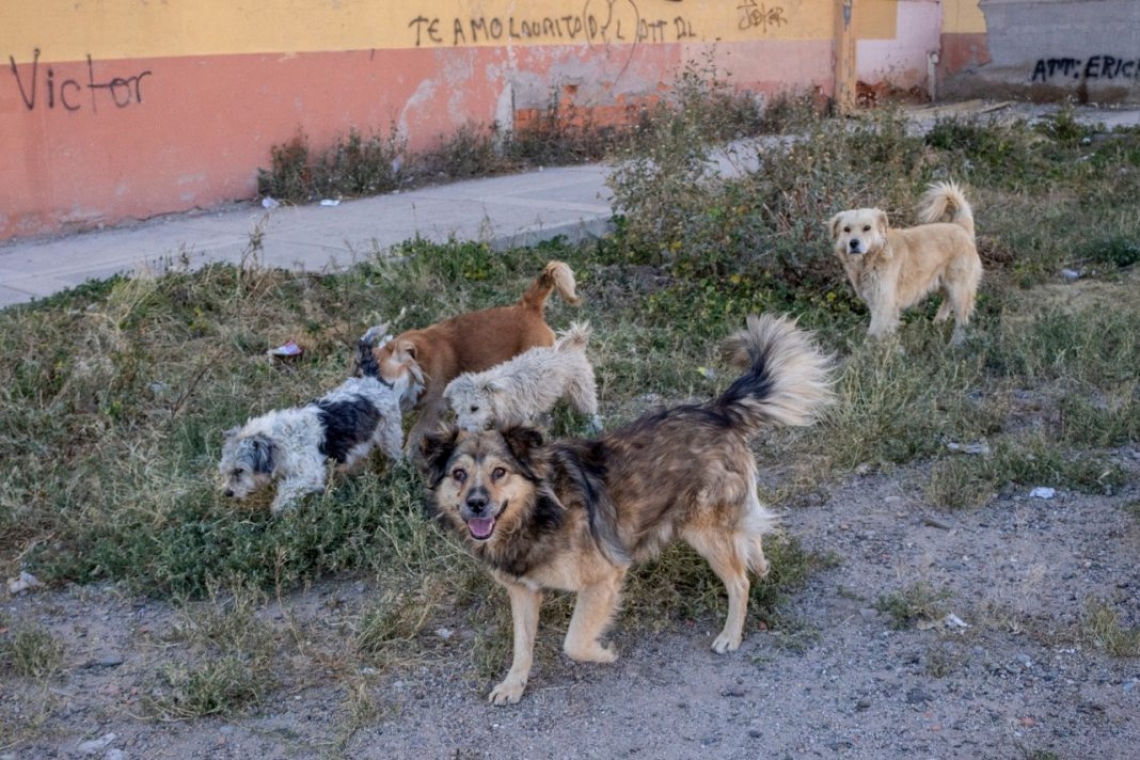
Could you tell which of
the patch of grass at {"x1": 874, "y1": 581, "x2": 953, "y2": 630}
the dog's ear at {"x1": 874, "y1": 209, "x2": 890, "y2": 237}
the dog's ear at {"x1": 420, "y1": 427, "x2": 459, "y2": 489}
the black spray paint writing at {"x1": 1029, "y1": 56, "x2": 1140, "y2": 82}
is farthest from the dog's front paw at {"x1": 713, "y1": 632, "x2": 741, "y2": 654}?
the black spray paint writing at {"x1": 1029, "y1": 56, "x2": 1140, "y2": 82}

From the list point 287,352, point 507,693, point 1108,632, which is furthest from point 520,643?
point 287,352

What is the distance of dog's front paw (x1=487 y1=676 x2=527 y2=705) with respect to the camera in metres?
4.18

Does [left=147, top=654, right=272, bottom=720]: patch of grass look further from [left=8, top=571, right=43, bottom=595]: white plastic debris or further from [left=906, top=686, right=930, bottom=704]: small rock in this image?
[left=906, top=686, right=930, bottom=704]: small rock

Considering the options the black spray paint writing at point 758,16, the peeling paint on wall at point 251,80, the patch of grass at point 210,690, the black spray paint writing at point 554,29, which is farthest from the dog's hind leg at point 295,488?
the black spray paint writing at point 758,16

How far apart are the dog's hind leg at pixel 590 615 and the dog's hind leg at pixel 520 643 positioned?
139 mm

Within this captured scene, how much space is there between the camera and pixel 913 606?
4520mm

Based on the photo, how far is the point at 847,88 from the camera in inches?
766

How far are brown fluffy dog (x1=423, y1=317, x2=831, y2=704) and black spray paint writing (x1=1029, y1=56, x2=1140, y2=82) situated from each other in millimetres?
17659

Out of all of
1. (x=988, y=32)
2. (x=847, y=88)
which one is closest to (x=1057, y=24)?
(x=988, y=32)

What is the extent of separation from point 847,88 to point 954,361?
13260 mm

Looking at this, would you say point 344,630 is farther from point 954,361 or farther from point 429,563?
point 954,361

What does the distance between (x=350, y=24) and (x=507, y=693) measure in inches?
399

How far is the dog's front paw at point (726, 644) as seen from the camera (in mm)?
4434

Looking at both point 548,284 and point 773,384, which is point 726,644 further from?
point 548,284
